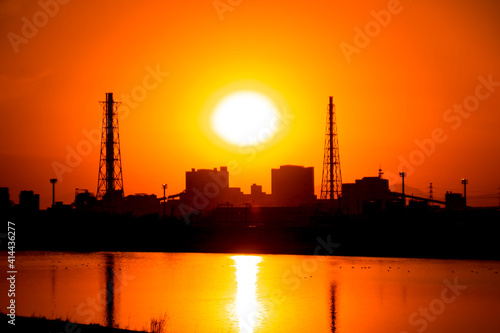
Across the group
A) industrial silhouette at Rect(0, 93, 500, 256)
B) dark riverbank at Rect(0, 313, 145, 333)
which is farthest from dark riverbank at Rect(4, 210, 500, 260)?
dark riverbank at Rect(0, 313, 145, 333)

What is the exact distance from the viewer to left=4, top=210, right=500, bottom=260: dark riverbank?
355ft

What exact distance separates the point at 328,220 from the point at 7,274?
7602cm

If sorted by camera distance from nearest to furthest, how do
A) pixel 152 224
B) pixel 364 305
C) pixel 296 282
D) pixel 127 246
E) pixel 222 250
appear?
pixel 364 305, pixel 296 282, pixel 222 250, pixel 127 246, pixel 152 224

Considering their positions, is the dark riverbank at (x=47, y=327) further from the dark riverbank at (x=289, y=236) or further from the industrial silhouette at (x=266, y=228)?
the dark riverbank at (x=289, y=236)

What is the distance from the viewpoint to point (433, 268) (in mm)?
85062

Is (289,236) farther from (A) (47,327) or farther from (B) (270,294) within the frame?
(A) (47,327)

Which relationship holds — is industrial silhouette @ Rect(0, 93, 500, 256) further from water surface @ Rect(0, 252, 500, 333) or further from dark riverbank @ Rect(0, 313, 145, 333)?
dark riverbank @ Rect(0, 313, 145, 333)

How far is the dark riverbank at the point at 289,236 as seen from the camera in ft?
355

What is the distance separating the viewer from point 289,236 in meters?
125

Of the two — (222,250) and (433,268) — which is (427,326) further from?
(222,250)

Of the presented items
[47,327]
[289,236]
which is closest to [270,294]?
[47,327]

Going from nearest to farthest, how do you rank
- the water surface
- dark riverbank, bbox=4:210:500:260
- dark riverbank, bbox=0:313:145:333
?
1. dark riverbank, bbox=0:313:145:333
2. the water surface
3. dark riverbank, bbox=4:210:500:260

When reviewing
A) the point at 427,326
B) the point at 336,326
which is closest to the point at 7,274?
the point at 336,326

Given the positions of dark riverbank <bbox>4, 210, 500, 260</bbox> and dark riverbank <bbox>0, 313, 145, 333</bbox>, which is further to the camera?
dark riverbank <bbox>4, 210, 500, 260</bbox>
